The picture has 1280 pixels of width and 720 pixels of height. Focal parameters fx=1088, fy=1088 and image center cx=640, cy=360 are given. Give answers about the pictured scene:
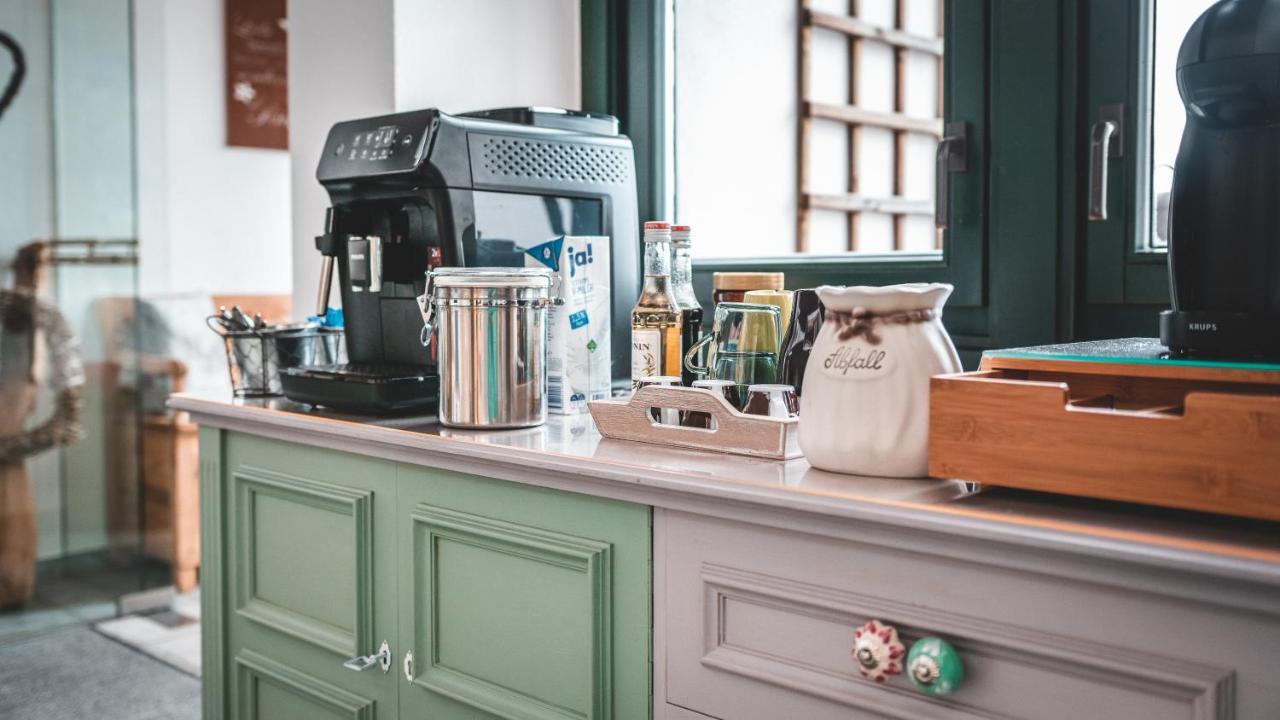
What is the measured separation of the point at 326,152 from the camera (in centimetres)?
168

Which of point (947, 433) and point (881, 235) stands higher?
point (881, 235)

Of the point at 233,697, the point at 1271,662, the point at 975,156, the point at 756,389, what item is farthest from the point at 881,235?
the point at 233,697

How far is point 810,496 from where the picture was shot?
35.9 inches

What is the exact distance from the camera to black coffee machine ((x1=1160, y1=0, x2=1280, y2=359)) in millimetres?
849

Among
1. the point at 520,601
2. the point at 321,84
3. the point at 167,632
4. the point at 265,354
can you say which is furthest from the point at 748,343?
the point at 167,632

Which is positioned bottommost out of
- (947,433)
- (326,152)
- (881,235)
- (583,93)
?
(947,433)

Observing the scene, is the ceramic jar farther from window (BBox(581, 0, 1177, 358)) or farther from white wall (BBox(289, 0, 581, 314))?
white wall (BBox(289, 0, 581, 314))

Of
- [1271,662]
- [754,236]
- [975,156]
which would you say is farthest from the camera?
[754,236]

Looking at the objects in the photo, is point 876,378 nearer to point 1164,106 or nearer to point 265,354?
point 1164,106

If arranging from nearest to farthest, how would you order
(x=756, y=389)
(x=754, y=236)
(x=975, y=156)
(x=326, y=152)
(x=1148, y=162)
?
(x=756, y=389), (x=1148, y=162), (x=975, y=156), (x=326, y=152), (x=754, y=236)

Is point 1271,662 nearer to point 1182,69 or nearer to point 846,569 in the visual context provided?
point 846,569

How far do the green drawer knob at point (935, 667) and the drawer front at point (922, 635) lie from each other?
0.05 feet

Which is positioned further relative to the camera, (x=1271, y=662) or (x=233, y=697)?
(x=233, y=697)

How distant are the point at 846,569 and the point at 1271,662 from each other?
0.32m
